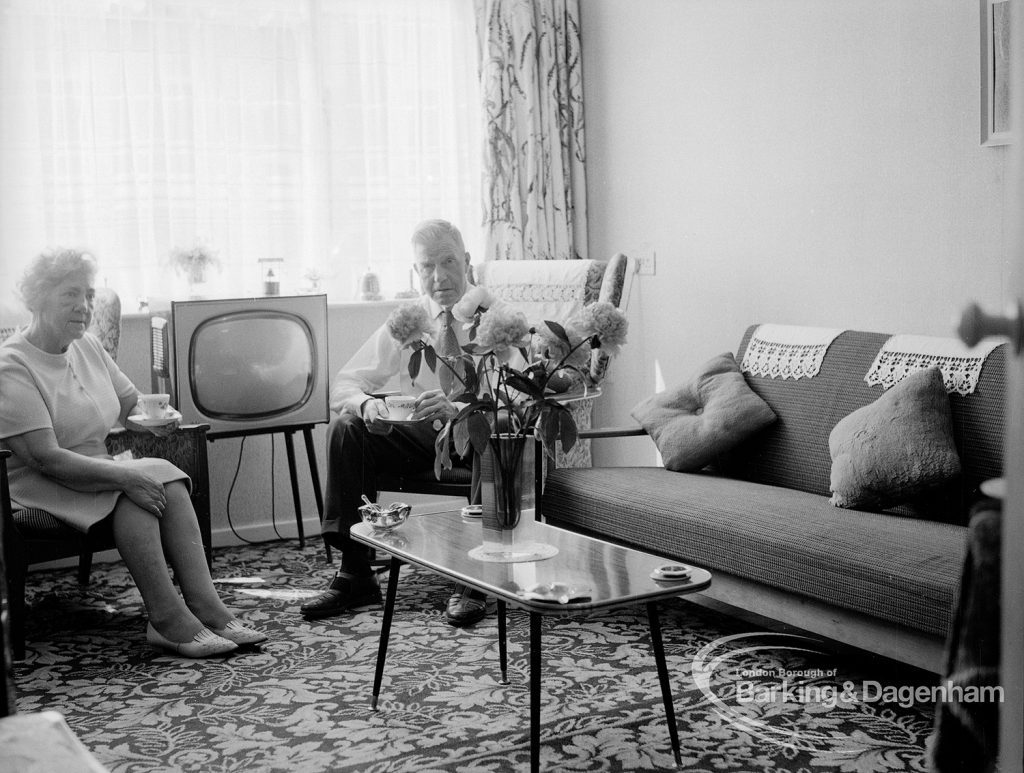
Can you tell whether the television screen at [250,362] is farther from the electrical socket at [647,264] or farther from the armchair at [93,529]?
the electrical socket at [647,264]

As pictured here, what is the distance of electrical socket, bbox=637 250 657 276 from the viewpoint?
14.3 ft

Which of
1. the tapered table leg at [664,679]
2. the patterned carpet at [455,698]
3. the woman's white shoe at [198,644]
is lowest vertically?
the patterned carpet at [455,698]

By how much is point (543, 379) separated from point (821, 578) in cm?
77

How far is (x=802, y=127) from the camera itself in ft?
11.9

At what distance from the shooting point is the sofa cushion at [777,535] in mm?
2303

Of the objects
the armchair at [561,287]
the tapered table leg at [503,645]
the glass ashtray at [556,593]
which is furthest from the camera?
the armchair at [561,287]

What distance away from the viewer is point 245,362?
3.79 metres

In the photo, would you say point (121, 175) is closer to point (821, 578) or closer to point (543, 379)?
point (543, 379)

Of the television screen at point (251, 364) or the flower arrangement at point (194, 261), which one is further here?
the flower arrangement at point (194, 261)

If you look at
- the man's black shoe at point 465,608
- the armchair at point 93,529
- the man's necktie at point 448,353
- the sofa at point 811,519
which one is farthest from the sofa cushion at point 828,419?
the armchair at point 93,529

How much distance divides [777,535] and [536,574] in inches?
27.6

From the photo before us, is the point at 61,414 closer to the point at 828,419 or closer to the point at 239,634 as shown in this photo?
the point at 239,634

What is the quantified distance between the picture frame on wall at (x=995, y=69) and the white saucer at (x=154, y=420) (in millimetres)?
2382

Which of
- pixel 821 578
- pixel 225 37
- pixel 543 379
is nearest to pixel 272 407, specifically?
pixel 225 37
